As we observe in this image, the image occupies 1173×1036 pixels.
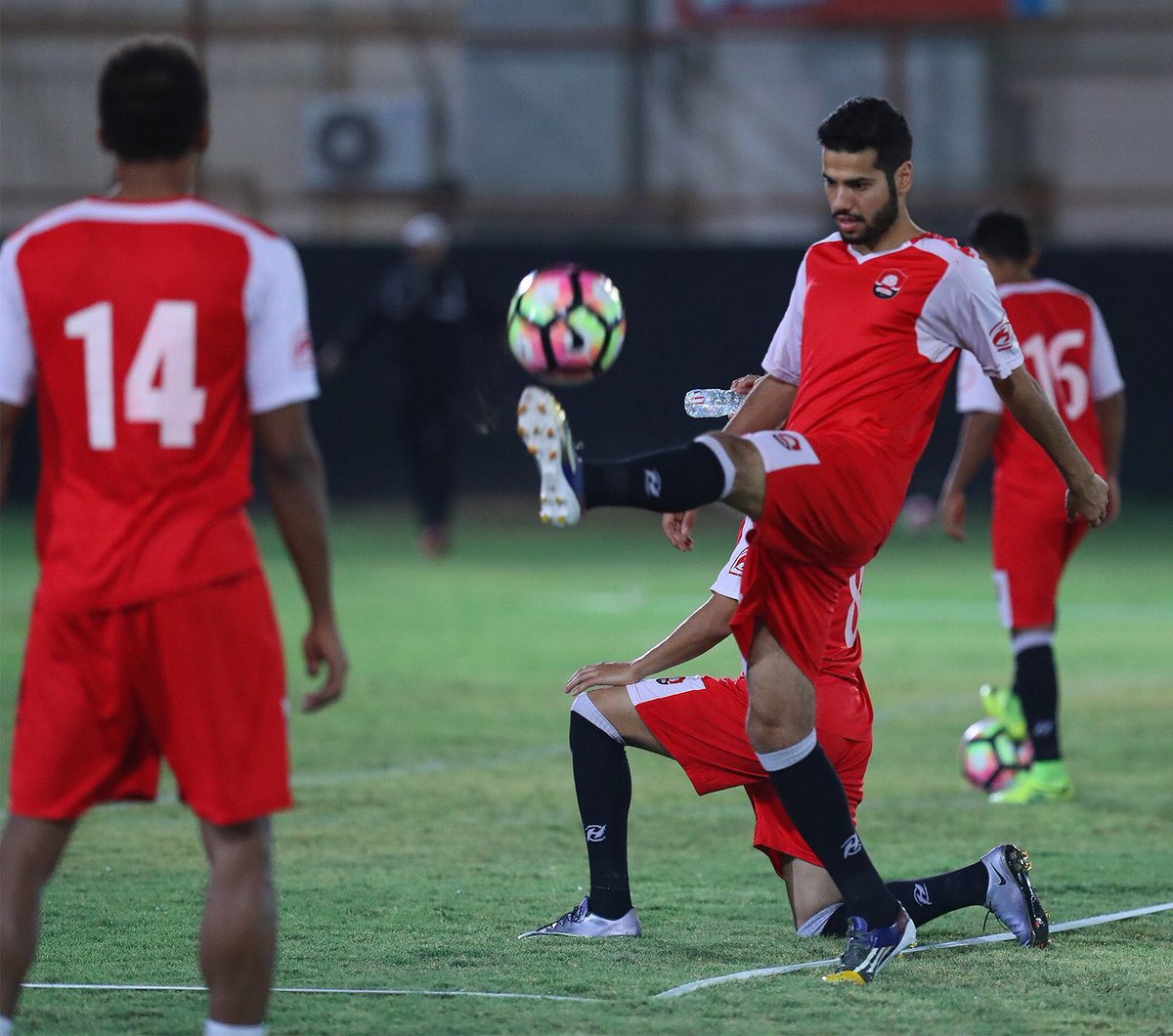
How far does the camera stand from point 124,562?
3.67 meters

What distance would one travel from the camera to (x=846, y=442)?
15.5 feet

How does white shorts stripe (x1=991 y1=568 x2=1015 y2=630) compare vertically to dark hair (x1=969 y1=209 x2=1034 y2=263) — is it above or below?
below

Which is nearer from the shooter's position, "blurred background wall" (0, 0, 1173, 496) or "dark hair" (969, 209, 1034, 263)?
"dark hair" (969, 209, 1034, 263)

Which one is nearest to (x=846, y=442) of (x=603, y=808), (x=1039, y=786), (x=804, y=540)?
A: (x=804, y=540)

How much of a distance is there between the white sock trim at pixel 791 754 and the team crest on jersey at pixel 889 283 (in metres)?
1.07

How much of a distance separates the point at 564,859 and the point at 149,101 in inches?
131

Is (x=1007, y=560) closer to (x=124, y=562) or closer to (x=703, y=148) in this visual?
(x=124, y=562)

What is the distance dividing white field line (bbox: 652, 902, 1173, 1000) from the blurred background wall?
1748 centimetres

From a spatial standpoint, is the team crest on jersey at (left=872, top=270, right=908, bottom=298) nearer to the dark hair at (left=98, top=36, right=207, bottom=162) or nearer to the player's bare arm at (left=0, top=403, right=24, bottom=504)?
the dark hair at (left=98, top=36, right=207, bottom=162)

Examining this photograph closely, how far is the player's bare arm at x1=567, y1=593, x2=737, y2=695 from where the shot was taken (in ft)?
17.4

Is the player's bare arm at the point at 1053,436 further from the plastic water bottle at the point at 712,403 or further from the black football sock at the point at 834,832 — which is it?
the black football sock at the point at 834,832

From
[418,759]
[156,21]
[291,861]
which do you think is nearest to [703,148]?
[156,21]

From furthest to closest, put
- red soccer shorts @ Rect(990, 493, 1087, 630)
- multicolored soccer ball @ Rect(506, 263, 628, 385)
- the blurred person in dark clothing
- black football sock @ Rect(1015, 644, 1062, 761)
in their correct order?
the blurred person in dark clothing, red soccer shorts @ Rect(990, 493, 1087, 630), black football sock @ Rect(1015, 644, 1062, 761), multicolored soccer ball @ Rect(506, 263, 628, 385)

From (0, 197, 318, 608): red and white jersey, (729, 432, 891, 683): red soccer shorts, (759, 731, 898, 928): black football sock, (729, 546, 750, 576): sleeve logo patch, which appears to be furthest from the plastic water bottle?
(0, 197, 318, 608): red and white jersey
